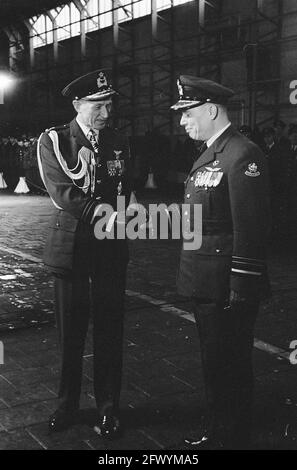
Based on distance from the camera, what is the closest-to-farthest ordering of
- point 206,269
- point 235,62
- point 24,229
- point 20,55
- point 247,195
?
point 247,195
point 206,269
point 24,229
point 235,62
point 20,55

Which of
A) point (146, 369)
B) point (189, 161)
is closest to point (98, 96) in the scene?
point (146, 369)

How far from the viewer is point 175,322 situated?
5.53 meters

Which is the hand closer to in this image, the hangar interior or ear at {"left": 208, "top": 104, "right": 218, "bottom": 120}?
ear at {"left": 208, "top": 104, "right": 218, "bottom": 120}

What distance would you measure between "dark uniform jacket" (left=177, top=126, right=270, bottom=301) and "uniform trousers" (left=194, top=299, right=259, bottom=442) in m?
0.11

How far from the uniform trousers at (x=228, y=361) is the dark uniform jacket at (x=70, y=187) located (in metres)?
0.76

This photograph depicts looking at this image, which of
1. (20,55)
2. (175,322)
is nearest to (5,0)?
(20,55)

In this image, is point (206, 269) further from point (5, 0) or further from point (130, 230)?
point (5, 0)

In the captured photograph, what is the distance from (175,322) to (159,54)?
21.8 meters

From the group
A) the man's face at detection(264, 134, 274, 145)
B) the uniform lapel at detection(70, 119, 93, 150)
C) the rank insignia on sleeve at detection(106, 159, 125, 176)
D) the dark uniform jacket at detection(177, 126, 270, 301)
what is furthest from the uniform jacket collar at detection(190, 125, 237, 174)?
the man's face at detection(264, 134, 274, 145)

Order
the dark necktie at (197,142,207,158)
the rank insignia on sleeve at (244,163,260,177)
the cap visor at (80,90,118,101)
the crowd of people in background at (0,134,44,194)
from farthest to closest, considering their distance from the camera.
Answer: the crowd of people in background at (0,134,44,194), the cap visor at (80,90,118,101), the dark necktie at (197,142,207,158), the rank insignia on sleeve at (244,163,260,177)

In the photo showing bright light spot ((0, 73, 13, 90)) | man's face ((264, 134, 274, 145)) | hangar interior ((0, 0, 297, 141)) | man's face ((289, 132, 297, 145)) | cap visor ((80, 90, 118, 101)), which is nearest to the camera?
cap visor ((80, 90, 118, 101))

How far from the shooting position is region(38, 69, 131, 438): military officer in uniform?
129 inches

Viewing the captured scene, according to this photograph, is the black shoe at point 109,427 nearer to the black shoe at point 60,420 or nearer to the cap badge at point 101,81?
the black shoe at point 60,420

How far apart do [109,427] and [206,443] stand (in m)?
0.55
